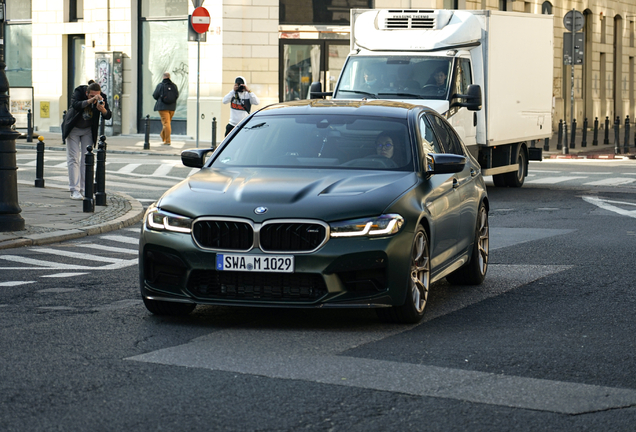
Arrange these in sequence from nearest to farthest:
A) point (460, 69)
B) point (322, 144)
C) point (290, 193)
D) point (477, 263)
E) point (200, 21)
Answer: point (290, 193) → point (322, 144) → point (477, 263) → point (460, 69) → point (200, 21)

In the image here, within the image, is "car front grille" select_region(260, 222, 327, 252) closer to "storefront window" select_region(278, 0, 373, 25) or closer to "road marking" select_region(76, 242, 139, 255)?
"road marking" select_region(76, 242, 139, 255)

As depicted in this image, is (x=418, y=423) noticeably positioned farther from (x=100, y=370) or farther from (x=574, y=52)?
(x=574, y=52)

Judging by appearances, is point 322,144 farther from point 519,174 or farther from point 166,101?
point 166,101

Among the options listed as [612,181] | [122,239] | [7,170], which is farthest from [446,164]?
[612,181]

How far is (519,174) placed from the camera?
20.8 meters

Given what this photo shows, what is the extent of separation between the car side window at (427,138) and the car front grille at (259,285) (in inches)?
68.4

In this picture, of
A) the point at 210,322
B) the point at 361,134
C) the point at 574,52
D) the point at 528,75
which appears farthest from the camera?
the point at 574,52

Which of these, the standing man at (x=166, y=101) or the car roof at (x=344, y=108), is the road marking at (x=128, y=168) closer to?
the standing man at (x=166, y=101)

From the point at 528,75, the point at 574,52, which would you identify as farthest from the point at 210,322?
the point at 574,52

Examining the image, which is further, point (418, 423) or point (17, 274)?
point (17, 274)

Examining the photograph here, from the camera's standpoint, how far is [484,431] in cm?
483

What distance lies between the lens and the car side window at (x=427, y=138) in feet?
27.4

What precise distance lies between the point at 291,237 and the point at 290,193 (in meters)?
0.35

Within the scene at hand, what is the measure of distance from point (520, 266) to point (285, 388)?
5.25 m
